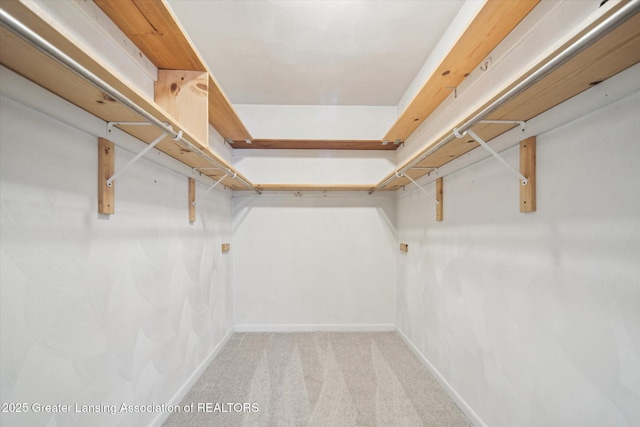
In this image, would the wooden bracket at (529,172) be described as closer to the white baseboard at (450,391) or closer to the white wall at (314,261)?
the white baseboard at (450,391)

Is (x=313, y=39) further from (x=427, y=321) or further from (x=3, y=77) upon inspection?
(x=427, y=321)

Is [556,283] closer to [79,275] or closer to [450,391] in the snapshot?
[450,391]

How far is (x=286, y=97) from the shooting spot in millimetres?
2695

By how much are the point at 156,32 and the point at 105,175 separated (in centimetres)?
69

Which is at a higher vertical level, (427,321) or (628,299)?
(628,299)

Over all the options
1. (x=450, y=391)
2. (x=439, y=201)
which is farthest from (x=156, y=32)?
(x=450, y=391)

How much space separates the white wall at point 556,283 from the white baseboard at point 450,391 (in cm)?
3

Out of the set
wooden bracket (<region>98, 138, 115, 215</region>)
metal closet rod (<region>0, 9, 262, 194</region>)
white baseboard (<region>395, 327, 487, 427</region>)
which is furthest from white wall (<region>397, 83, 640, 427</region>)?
wooden bracket (<region>98, 138, 115, 215</region>)

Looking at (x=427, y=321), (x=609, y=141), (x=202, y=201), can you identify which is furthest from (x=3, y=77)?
(x=427, y=321)

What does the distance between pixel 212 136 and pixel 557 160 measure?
2.36 metres

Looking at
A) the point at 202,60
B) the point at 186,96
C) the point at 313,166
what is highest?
the point at 202,60

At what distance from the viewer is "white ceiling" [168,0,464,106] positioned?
1.58 metres

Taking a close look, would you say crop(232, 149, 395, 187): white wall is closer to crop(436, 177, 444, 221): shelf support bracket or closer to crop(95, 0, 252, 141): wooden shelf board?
crop(436, 177, 444, 221): shelf support bracket

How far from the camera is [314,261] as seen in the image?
3.03 m
